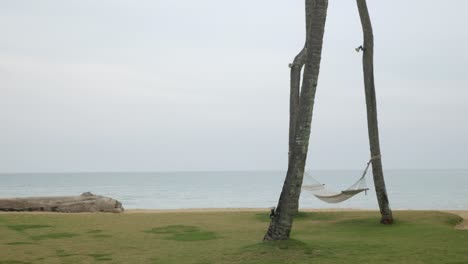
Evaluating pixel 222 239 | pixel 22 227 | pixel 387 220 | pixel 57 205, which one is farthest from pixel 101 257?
pixel 57 205

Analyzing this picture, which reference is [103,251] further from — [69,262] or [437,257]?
[437,257]

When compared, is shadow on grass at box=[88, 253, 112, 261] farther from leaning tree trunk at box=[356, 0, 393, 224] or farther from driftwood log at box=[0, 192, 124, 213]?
driftwood log at box=[0, 192, 124, 213]

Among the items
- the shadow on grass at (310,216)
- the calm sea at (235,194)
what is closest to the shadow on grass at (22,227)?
the shadow on grass at (310,216)

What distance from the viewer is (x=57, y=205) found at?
21.2 meters

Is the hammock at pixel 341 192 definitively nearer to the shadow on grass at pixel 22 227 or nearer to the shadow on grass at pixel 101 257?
the shadow on grass at pixel 101 257

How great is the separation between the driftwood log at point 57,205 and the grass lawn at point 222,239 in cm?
248

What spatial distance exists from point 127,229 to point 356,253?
7.35m

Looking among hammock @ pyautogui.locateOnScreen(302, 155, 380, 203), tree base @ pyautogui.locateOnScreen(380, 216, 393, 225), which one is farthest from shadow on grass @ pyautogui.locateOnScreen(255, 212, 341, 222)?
tree base @ pyautogui.locateOnScreen(380, 216, 393, 225)

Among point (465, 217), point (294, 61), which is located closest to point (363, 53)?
point (294, 61)

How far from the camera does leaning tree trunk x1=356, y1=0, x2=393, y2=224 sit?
51.4 feet

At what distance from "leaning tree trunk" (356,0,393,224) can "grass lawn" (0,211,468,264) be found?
0.86m

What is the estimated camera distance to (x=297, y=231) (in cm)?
1523

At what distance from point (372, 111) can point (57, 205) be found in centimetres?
1302

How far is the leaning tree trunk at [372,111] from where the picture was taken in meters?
15.7
